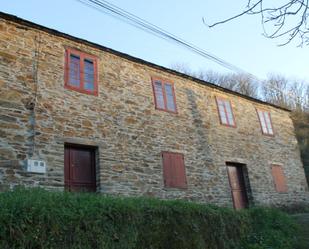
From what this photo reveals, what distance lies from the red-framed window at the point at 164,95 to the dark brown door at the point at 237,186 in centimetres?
324

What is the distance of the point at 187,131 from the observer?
11492mm

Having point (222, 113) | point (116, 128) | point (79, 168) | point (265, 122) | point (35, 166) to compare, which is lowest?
point (35, 166)

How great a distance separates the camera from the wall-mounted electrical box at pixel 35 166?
748 cm

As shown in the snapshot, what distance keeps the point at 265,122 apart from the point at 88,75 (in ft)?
29.2

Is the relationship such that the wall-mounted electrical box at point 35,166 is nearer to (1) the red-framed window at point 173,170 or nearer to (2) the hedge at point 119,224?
(2) the hedge at point 119,224

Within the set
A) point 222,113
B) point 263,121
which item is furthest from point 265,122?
point 222,113

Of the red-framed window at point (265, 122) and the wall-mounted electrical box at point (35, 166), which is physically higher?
A: the red-framed window at point (265, 122)

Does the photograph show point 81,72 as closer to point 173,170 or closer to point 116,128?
point 116,128

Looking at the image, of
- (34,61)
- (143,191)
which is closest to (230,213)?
(143,191)

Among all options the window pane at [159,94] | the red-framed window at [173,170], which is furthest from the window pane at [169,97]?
the red-framed window at [173,170]

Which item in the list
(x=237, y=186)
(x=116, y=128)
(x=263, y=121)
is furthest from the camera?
(x=263, y=121)

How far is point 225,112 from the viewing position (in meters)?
13.4

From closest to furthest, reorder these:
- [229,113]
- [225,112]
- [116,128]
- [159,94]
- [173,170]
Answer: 1. [116,128]
2. [173,170]
3. [159,94]
4. [225,112]
5. [229,113]

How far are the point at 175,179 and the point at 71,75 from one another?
435 centimetres
